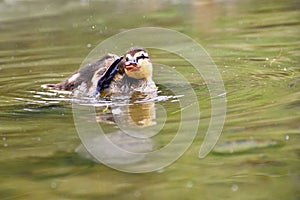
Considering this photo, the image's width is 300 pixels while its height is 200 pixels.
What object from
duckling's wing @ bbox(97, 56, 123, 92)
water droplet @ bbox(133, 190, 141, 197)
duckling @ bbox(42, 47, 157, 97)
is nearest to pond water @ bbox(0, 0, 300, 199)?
water droplet @ bbox(133, 190, 141, 197)

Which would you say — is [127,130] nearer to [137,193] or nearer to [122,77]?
[137,193]

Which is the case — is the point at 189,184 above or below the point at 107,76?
below

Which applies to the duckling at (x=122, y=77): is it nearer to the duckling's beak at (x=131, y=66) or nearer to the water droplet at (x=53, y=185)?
the duckling's beak at (x=131, y=66)

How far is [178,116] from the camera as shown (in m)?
5.04

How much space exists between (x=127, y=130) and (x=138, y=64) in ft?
4.01

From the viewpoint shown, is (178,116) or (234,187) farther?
(178,116)

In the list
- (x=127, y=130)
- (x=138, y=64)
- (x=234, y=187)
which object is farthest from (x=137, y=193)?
(x=138, y=64)

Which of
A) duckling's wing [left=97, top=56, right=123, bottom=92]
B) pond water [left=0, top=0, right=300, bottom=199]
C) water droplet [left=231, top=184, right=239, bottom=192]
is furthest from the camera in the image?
duckling's wing [left=97, top=56, right=123, bottom=92]

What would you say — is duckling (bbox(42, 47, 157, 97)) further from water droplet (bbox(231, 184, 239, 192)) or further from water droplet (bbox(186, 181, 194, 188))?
water droplet (bbox(231, 184, 239, 192))

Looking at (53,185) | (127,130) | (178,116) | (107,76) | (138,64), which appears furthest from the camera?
(107,76)

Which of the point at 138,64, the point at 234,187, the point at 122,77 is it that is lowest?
the point at 234,187

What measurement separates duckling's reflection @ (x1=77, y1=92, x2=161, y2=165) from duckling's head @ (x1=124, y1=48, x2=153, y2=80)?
163 mm

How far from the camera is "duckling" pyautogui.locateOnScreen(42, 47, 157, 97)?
19.5ft

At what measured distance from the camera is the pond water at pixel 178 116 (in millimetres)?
3762
